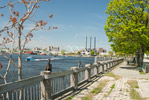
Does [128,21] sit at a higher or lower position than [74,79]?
higher

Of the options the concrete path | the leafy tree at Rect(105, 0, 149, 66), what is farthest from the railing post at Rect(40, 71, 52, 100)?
the leafy tree at Rect(105, 0, 149, 66)

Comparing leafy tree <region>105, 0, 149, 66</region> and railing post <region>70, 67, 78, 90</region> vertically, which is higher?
leafy tree <region>105, 0, 149, 66</region>

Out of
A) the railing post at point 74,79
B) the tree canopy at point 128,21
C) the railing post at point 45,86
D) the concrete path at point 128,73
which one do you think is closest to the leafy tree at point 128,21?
the tree canopy at point 128,21

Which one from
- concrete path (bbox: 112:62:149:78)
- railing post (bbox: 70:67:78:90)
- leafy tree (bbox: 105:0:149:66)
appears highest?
leafy tree (bbox: 105:0:149:66)

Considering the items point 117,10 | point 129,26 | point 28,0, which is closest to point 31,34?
point 28,0

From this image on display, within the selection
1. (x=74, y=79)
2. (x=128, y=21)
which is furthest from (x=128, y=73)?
(x=74, y=79)

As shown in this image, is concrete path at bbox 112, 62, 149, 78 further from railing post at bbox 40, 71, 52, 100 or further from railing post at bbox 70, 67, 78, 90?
railing post at bbox 40, 71, 52, 100

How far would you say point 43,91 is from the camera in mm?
6355

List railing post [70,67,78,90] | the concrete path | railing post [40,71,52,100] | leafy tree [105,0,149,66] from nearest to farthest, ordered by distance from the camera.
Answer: railing post [40,71,52,100]
railing post [70,67,78,90]
the concrete path
leafy tree [105,0,149,66]

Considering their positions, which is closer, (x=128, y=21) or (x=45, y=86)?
(x=45, y=86)

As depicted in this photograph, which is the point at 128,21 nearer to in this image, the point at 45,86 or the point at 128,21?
the point at 128,21

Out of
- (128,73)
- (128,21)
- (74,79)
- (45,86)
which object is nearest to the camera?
(45,86)

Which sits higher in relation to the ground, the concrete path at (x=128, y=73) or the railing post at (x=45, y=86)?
the railing post at (x=45, y=86)

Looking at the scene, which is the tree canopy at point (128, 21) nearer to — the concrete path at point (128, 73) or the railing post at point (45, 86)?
the concrete path at point (128, 73)
